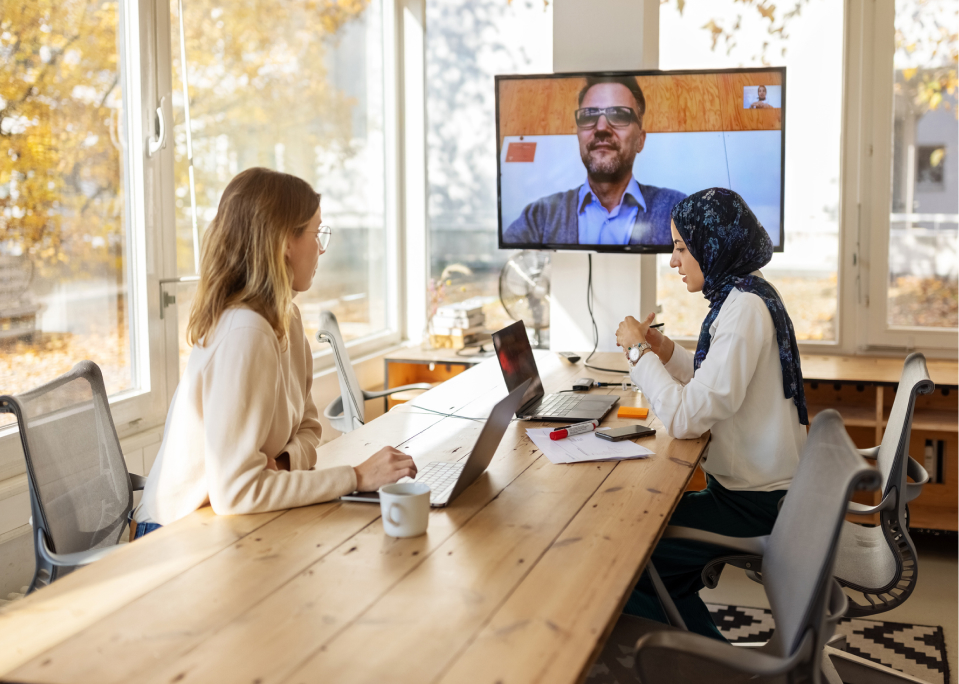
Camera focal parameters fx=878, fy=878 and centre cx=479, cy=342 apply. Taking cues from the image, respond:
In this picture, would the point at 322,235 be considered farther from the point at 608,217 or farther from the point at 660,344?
the point at 608,217

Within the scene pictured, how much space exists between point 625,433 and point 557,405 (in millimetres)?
393

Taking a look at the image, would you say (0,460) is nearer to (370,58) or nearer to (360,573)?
(360,573)

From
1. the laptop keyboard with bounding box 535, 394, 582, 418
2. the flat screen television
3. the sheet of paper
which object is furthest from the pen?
the flat screen television

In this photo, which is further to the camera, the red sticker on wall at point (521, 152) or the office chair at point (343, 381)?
the red sticker on wall at point (521, 152)

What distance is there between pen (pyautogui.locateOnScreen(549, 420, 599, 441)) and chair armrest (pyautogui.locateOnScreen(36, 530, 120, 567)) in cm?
105

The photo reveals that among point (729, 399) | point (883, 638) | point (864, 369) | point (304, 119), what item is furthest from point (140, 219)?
point (864, 369)

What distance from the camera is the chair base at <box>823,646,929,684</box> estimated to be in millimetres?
2352

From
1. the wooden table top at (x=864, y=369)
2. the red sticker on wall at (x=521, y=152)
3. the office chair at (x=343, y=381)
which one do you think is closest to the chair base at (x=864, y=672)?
the wooden table top at (x=864, y=369)

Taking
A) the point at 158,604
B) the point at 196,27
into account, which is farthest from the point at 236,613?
the point at 196,27

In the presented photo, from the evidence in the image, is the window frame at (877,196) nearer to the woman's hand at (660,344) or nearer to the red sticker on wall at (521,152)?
the red sticker on wall at (521,152)

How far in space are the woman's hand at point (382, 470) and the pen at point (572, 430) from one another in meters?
0.57

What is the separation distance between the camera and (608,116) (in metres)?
3.56

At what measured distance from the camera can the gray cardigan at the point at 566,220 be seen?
355 cm

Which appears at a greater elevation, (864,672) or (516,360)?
(516,360)
